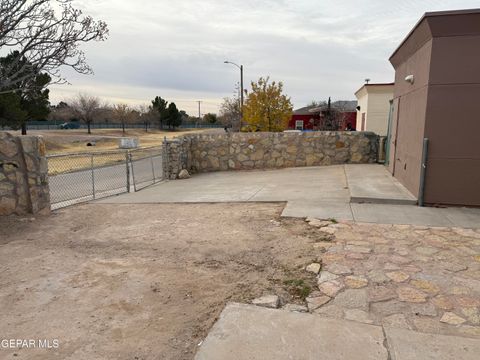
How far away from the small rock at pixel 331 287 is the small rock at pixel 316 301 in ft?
0.29

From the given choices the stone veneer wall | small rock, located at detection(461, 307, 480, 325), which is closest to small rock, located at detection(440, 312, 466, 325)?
small rock, located at detection(461, 307, 480, 325)

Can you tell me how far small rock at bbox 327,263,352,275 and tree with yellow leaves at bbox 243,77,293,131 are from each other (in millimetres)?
19051

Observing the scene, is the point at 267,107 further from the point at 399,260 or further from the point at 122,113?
the point at 122,113

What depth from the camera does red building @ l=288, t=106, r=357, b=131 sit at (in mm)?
35781

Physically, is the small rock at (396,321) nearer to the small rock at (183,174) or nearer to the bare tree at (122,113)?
the small rock at (183,174)

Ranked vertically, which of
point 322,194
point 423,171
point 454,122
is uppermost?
point 454,122

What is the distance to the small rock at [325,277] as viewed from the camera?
148 inches

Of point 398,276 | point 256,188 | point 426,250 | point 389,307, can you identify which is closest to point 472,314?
point 389,307

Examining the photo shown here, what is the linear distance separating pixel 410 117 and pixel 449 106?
4.63ft

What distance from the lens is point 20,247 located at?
16.9 ft

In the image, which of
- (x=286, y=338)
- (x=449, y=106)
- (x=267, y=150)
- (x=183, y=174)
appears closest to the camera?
(x=286, y=338)

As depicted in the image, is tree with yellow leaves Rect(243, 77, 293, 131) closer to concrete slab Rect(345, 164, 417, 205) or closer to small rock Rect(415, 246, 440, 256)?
concrete slab Rect(345, 164, 417, 205)

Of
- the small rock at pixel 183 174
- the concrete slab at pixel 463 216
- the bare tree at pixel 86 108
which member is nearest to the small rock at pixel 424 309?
the concrete slab at pixel 463 216

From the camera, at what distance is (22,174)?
658 centimetres
